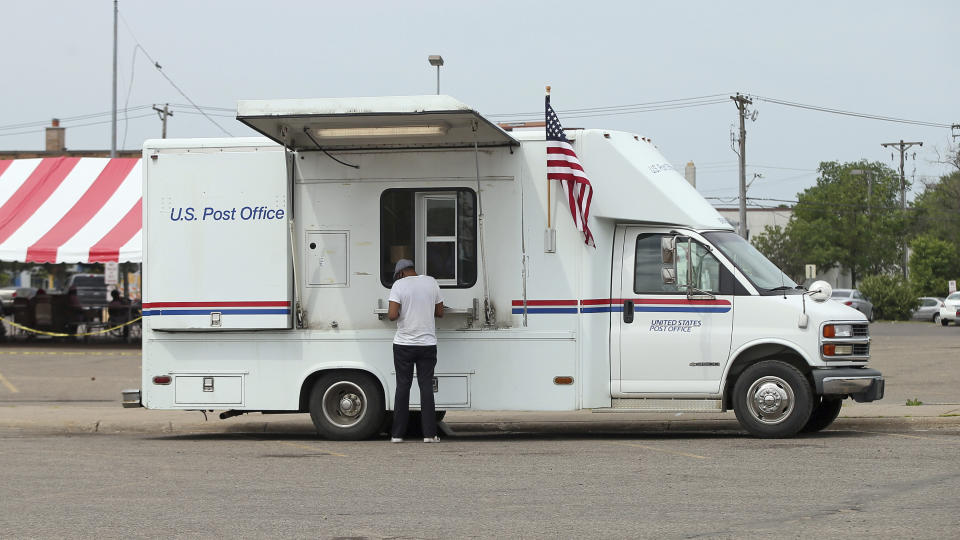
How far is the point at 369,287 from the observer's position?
Answer: 11.9 metres

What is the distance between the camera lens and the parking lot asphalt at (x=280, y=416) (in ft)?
42.9

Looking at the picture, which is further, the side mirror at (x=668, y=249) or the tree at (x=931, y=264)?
the tree at (x=931, y=264)

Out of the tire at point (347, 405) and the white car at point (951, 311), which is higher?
the white car at point (951, 311)

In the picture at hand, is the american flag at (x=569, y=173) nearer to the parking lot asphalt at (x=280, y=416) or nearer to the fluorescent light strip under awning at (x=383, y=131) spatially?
the fluorescent light strip under awning at (x=383, y=131)

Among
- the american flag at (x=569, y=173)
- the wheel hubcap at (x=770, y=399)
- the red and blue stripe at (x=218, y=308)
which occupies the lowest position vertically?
the wheel hubcap at (x=770, y=399)

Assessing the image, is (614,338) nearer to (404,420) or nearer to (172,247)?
(404,420)

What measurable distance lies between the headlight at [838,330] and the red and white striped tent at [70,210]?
50.3ft

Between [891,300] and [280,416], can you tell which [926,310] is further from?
[280,416]

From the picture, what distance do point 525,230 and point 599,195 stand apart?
781 millimetres

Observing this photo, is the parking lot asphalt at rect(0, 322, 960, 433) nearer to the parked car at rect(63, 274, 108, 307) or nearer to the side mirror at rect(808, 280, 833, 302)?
the side mirror at rect(808, 280, 833, 302)

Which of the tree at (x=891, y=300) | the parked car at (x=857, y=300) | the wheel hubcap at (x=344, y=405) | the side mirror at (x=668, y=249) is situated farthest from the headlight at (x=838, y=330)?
the tree at (x=891, y=300)

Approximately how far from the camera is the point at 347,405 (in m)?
11.9

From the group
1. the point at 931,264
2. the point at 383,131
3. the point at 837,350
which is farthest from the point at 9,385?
the point at 931,264

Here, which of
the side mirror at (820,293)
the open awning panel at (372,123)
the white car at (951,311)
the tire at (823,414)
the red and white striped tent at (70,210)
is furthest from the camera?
the white car at (951,311)
